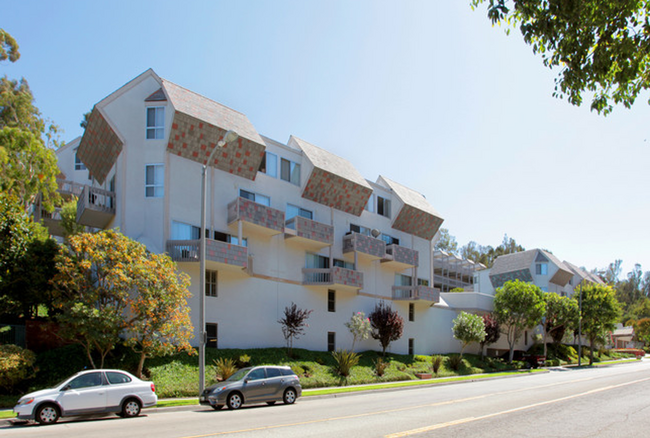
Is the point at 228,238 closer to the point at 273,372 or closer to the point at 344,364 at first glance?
the point at 344,364

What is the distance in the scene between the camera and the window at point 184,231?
2803cm

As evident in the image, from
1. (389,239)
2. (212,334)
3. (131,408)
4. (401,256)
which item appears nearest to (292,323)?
(212,334)

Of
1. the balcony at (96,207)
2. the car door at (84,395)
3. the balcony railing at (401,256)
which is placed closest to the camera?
the car door at (84,395)

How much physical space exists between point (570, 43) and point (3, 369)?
2027 centimetres

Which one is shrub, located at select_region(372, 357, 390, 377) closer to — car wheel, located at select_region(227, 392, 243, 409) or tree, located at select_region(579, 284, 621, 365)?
car wheel, located at select_region(227, 392, 243, 409)

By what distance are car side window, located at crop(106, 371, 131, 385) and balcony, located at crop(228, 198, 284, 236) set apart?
13.7m

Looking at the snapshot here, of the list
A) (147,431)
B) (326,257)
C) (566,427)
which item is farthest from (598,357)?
(147,431)

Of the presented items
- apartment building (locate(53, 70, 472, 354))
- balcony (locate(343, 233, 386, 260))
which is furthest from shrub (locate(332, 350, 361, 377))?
balcony (locate(343, 233, 386, 260))

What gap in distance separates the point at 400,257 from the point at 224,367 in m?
20.1

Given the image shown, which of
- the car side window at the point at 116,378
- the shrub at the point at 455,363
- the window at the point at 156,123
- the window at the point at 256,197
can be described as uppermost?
the window at the point at 156,123

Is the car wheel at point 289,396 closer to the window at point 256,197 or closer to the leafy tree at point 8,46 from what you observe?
the window at point 256,197

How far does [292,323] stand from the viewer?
31391 millimetres

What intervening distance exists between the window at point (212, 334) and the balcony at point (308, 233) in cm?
708

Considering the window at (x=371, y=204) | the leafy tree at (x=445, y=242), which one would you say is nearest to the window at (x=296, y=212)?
the window at (x=371, y=204)
